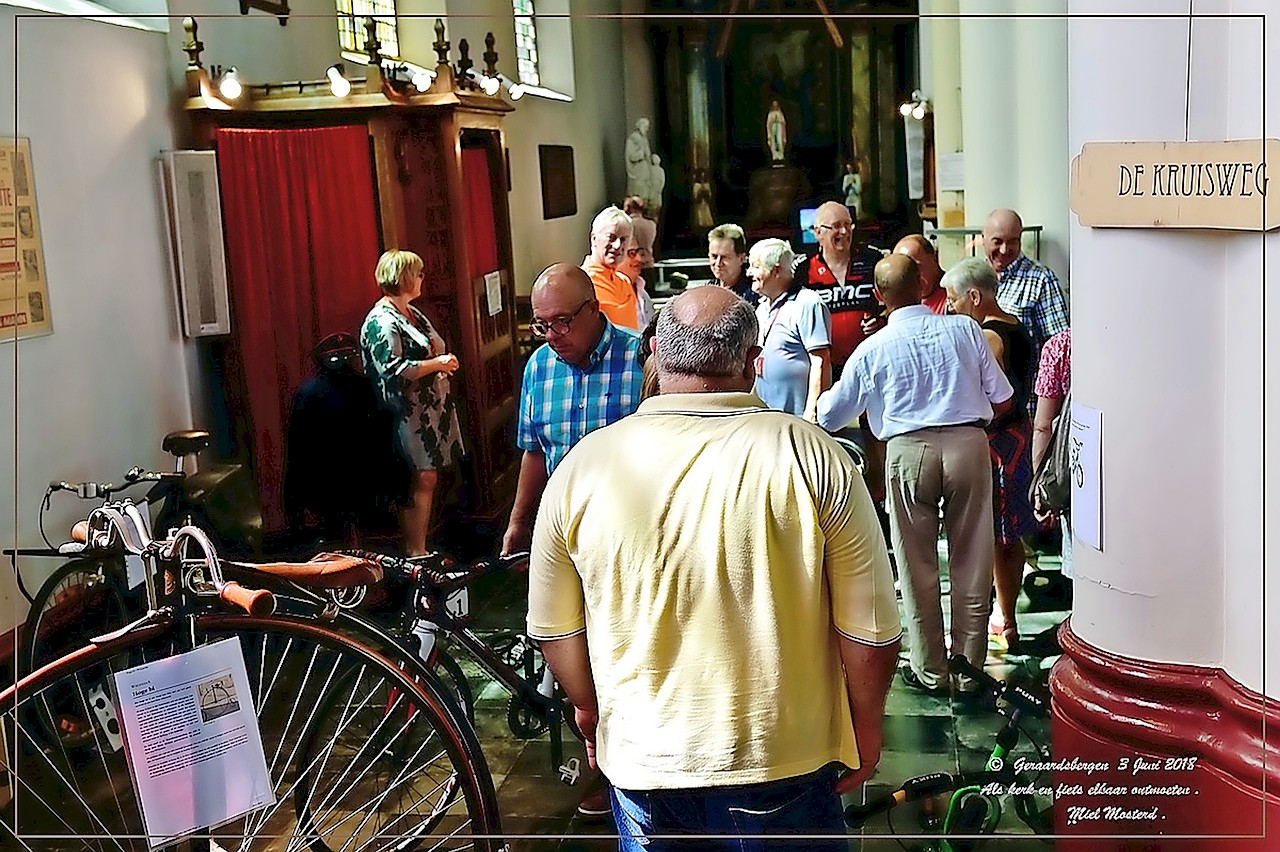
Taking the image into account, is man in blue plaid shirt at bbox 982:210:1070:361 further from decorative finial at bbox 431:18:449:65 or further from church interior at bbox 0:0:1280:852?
decorative finial at bbox 431:18:449:65

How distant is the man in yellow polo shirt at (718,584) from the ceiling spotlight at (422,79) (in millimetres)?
638

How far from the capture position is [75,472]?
2.40m

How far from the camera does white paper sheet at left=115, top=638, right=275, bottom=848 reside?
2297 millimetres

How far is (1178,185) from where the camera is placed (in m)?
2.15

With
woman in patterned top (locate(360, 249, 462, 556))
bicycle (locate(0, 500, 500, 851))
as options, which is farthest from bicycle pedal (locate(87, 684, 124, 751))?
woman in patterned top (locate(360, 249, 462, 556))

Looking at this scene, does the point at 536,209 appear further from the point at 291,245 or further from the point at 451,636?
the point at 451,636

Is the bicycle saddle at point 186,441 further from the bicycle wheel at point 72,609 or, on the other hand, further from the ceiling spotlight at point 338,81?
the ceiling spotlight at point 338,81

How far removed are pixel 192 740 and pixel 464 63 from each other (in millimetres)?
1245

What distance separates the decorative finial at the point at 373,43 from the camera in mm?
2305

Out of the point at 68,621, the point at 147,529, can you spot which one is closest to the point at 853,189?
the point at 147,529

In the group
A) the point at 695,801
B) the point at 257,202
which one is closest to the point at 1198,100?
the point at 695,801

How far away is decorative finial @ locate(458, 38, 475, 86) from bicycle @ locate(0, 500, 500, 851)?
2.84 ft

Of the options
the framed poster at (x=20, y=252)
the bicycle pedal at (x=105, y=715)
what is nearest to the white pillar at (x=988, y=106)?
the framed poster at (x=20, y=252)

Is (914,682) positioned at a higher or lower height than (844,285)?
lower
